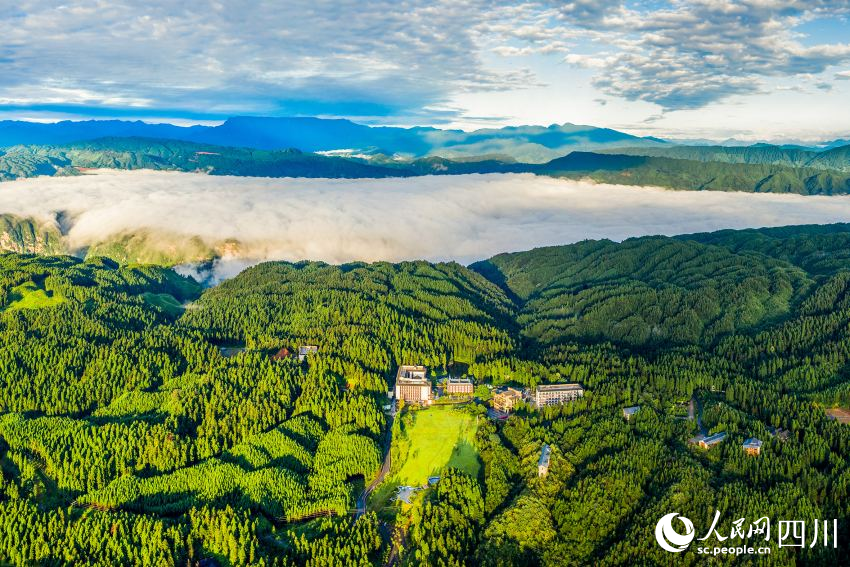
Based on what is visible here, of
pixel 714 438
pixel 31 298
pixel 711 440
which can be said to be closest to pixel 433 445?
pixel 711 440

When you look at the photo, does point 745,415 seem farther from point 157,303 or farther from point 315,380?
point 157,303

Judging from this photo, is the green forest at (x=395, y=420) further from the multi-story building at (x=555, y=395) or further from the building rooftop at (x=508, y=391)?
the multi-story building at (x=555, y=395)

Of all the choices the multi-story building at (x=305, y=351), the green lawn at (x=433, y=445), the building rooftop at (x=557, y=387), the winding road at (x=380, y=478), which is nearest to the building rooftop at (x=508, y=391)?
the building rooftop at (x=557, y=387)

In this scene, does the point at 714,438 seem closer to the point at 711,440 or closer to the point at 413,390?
the point at 711,440

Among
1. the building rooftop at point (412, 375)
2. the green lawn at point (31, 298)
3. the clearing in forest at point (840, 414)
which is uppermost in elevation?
the green lawn at point (31, 298)

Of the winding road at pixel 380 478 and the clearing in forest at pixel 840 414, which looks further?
the clearing in forest at pixel 840 414

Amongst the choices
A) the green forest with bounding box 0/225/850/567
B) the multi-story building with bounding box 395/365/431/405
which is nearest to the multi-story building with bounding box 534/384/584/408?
the green forest with bounding box 0/225/850/567
